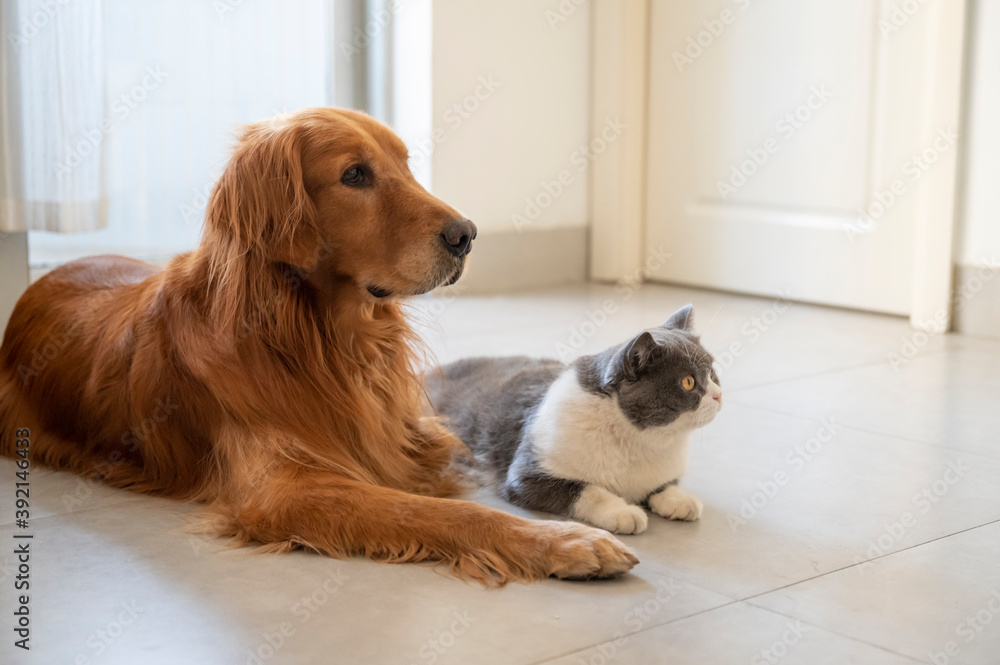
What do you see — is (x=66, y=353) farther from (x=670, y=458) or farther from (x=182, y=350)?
(x=670, y=458)

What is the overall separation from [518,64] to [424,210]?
2772mm

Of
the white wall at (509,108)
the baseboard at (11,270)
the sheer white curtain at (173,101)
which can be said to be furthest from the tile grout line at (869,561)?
the white wall at (509,108)

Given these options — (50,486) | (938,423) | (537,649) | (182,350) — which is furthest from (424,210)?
(938,423)

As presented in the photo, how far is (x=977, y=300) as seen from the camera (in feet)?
12.0

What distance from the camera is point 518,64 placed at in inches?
180

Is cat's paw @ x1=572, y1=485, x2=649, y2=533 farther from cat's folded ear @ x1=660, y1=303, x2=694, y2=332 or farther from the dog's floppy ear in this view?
the dog's floppy ear

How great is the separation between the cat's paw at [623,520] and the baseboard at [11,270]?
218 centimetres

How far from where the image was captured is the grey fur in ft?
6.43

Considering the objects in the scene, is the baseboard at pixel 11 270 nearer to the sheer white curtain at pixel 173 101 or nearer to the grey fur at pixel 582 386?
the sheer white curtain at pixel 173 101

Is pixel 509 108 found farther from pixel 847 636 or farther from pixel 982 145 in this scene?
pixel 847 636

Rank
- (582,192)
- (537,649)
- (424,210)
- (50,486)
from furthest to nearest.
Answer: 1. (582,192)
2. (50,486)
3. (424,210)
4. (537,649)

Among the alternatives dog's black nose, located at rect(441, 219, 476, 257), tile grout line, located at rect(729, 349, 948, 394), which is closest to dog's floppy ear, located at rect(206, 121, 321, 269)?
dog's black nose, located at rect(441, 219, 476, 257)

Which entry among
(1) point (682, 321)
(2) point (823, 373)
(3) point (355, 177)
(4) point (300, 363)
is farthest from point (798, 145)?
(4) point (300, 363)

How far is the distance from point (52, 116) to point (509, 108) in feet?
6.43
